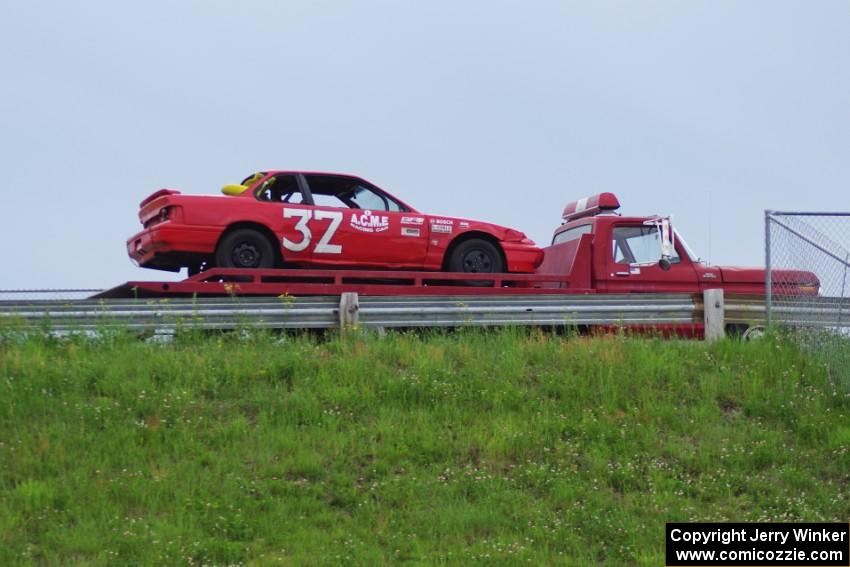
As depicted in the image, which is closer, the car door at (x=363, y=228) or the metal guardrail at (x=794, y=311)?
the metal guardrail at (x=794, y=311)

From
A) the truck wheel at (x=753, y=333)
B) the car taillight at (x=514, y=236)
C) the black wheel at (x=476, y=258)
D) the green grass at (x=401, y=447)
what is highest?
the car taillight at (x=514, y=236)

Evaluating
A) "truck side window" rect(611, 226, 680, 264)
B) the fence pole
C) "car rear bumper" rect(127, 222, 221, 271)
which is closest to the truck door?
"truck side window" rect(611, 226, 680, 264)

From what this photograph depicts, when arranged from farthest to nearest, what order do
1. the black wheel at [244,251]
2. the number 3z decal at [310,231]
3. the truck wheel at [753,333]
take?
the number 3z decal at [310,231], the black wheel at [244,251], the truck wheel at [753,333]

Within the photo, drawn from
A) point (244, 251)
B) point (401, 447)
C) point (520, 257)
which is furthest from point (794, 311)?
point (244, 251)

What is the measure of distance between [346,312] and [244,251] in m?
1.70

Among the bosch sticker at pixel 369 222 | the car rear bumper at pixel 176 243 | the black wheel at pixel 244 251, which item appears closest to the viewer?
the car rear bumper at pixel 176 243

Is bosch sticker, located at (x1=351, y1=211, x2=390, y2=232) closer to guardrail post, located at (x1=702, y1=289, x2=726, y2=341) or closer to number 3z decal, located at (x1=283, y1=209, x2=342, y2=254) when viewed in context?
number 3z decal, located at (x1=283, y1=209, x2=342, y2=254)

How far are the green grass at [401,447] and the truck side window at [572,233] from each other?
3706 mm

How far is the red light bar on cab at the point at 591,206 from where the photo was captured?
1661 centimetres

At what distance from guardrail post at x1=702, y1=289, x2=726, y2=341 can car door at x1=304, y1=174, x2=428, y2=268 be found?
10.8 ft

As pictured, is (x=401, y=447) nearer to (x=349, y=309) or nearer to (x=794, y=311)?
(x=349, y=309)

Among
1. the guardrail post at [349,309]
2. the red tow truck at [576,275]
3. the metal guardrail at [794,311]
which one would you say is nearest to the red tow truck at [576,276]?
the red tow truck at [576,275]

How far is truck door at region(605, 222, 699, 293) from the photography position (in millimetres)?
15789

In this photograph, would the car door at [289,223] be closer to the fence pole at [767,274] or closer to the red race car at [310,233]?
the red race car at [310,233]
